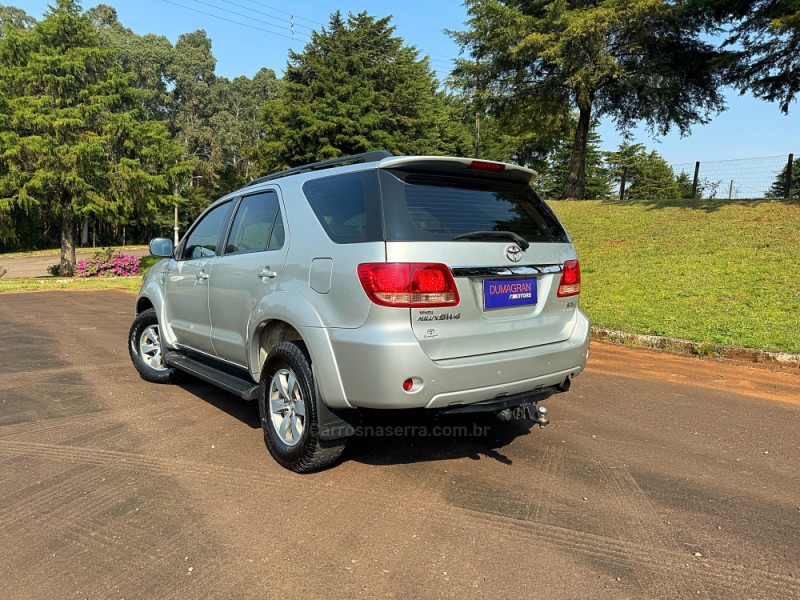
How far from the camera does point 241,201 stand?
438cm

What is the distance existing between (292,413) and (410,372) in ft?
3.35

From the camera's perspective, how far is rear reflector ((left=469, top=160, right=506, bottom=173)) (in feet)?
11.0

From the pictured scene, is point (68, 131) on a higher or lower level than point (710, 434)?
higher

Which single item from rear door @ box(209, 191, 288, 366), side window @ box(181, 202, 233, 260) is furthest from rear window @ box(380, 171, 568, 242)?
side window @ box(181, 202, 233, 260)

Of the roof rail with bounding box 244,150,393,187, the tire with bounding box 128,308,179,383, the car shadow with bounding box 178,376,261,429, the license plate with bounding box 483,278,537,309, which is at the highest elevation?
the roof rail with bounding box 244,150,393,187

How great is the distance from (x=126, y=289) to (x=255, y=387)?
15168 millimetres

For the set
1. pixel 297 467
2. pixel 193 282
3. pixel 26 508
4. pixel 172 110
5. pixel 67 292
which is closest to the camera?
pixel 26 508

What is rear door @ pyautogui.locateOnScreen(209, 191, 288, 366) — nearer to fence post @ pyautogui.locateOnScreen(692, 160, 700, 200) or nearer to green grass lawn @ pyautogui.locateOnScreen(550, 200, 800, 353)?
green grass lawn @ pyautogui.locateOnScreen(550, 200, 800, 353)

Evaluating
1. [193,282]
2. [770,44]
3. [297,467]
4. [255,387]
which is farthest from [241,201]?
[770,44]

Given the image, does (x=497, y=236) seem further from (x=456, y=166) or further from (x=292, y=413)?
(x=292, y=413)

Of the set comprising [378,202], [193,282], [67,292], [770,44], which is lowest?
[67,292]

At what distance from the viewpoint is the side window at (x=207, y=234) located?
4551 mm

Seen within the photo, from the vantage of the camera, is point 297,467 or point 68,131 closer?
point 297,467

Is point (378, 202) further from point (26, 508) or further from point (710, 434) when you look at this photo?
point (710, 434)
